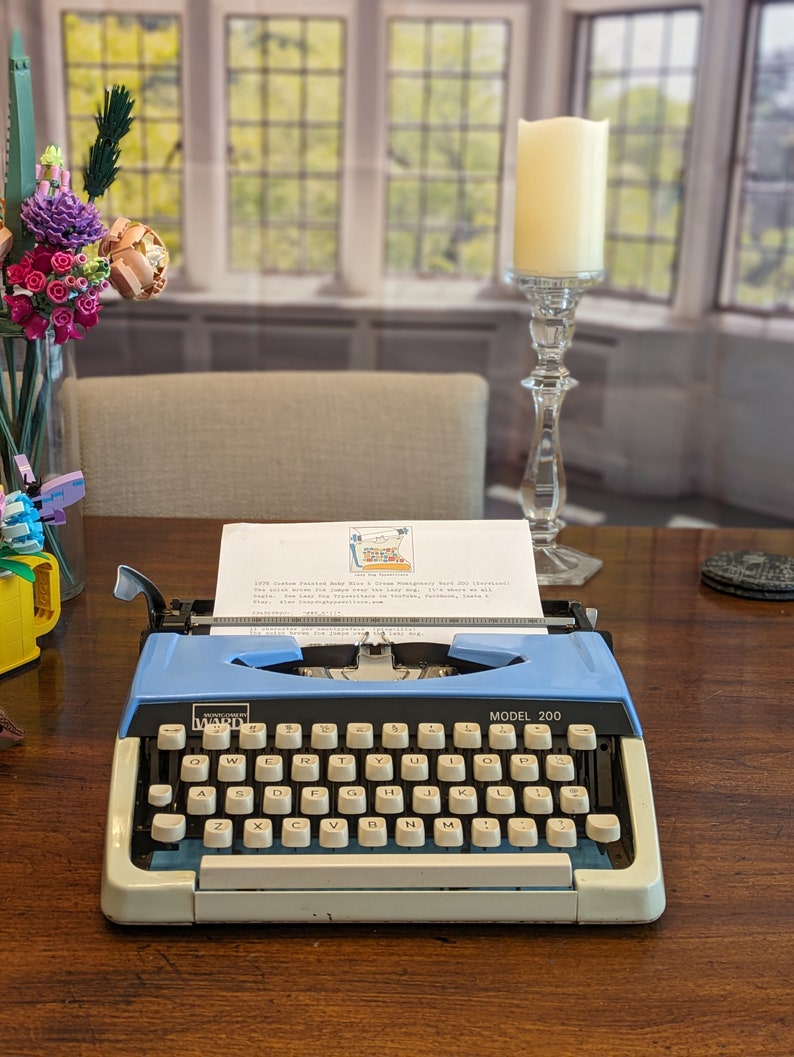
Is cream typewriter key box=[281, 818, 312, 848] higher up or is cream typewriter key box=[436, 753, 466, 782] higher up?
cream typewriter key box=[436, 753, 466, 782]

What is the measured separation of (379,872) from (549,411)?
0.67 meters

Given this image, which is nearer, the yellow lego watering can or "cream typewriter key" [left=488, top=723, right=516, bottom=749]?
"cream typewriter key" [left=488, top=723, right=516, bottom=749]

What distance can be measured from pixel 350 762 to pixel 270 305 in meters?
3.06

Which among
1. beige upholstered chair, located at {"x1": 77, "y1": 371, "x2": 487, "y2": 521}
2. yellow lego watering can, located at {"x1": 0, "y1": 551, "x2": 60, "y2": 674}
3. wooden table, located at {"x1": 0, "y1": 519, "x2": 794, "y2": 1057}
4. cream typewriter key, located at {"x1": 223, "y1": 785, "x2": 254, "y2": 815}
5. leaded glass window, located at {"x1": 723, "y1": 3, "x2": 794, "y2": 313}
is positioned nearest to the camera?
wooden table, located at {"x1": 0, "y1": 519, "x2": 794, "y2": 1057}

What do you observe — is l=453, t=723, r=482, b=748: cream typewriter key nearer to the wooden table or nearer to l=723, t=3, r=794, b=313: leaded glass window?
the wooden table

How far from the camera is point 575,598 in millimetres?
1135

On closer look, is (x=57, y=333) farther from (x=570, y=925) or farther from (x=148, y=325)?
(x=148, y=325)

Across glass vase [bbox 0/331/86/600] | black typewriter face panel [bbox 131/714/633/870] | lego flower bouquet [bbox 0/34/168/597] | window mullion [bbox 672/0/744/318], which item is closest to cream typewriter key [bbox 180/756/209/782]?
black typewriter face panel [bbox 131/714/633/870]

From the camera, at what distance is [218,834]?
643 mm

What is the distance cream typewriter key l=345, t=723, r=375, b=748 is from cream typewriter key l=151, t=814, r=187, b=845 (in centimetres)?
11

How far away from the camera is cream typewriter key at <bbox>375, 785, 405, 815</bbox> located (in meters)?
0.66

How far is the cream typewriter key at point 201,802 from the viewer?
660 mm

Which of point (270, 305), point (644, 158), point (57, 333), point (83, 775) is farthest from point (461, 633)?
point (644, 158)

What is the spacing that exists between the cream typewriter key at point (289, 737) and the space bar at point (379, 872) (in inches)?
2.9
